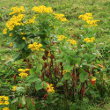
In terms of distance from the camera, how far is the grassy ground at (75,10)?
634 cm

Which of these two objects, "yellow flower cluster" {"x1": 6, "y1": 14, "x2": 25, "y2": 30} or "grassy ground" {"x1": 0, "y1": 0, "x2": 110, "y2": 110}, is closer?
"yellow flower cluster" {"x1": 6, "y1": 14, "x2": 25, "y2": 30}

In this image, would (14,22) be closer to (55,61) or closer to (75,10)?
(55,61)

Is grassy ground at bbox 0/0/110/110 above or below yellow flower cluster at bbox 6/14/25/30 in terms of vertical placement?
below

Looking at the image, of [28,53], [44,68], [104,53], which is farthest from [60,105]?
[104,53]

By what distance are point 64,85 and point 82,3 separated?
565 centimetres

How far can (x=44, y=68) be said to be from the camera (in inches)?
146

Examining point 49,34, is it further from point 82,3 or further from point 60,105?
point 82,3

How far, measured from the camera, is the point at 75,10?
8.19m

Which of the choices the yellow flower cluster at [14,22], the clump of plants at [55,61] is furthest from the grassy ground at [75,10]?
the yellow flower cluster at [14,22]

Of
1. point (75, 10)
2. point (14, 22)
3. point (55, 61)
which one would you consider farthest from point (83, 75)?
A: point (75, 10)

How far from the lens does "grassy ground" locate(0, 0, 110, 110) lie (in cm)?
634

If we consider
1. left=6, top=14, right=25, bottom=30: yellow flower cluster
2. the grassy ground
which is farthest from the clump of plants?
the grassy ground

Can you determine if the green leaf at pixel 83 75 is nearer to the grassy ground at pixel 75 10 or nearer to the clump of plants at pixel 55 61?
the clump of plants at pixel 55 61

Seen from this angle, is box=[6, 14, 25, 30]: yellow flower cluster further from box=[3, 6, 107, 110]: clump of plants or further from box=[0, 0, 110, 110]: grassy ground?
box=[0, 0, 110, 110]: grassy ground
